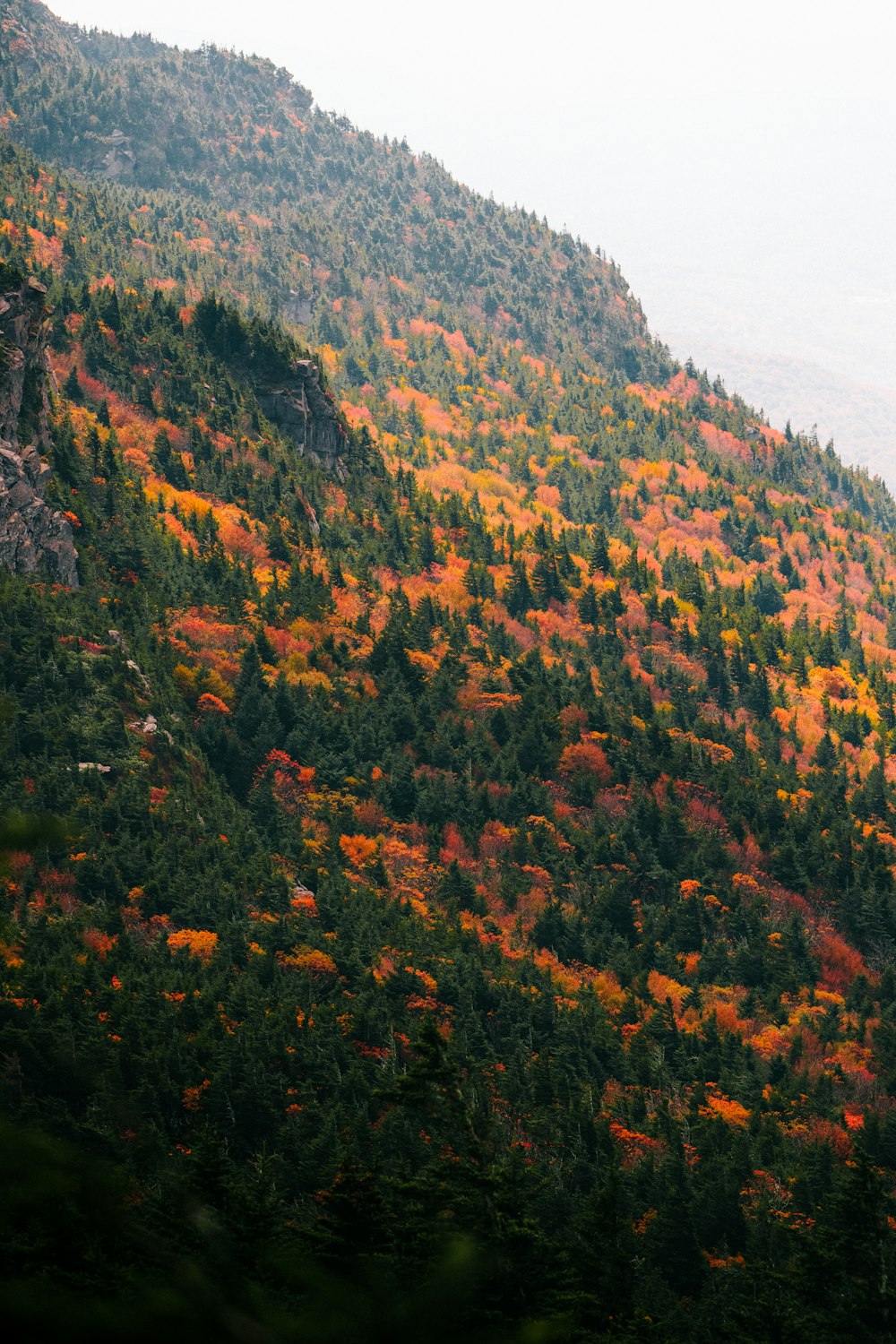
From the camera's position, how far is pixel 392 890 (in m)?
93.8

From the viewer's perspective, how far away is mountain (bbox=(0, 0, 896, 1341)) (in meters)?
25.0

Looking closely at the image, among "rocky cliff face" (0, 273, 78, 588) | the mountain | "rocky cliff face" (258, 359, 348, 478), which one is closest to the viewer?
the mountain

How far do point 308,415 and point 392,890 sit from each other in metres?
76.4

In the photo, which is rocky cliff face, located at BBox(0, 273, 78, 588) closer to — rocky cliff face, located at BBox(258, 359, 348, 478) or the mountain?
the mountain

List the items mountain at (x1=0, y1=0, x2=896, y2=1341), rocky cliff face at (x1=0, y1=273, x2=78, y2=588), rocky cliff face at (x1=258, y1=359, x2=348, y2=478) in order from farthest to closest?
rocky cliff face at (x1=258, y1=359, x2=348, y2=478) → rocky cliff face at (x1=0, y1=273, x2=78, y2=588) → mountain at (x1=0, y1=0, x2=896, y2=1341)

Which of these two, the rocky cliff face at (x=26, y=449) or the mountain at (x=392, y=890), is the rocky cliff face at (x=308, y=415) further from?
the rocky cliff face at (x=26, y=449)

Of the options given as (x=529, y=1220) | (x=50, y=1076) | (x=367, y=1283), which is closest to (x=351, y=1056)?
(x=50, y=1076)

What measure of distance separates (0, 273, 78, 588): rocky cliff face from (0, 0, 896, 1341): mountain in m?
0.56

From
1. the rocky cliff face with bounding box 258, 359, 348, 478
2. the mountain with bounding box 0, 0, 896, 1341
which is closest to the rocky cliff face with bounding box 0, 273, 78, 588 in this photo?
the mountain with bounding box 0, 0, 896, 1341

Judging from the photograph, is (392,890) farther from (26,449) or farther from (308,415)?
(308,415)

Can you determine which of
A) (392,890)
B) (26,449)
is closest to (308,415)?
(26,449)

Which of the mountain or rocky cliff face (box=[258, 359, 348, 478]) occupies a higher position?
rocky cliff face (box=[258, 359, 348, 478])

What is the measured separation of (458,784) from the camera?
107625mm

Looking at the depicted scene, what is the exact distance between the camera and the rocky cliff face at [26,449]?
9706cm
